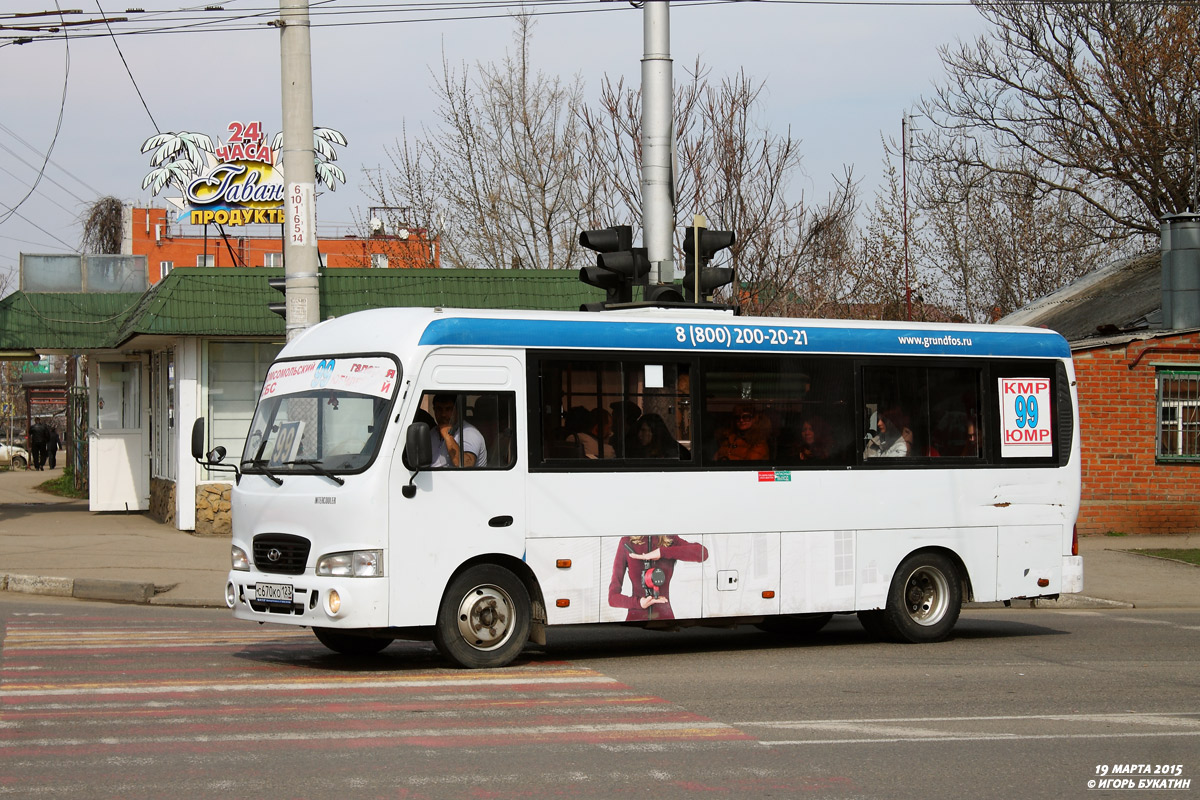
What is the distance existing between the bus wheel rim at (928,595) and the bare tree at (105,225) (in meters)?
36.5

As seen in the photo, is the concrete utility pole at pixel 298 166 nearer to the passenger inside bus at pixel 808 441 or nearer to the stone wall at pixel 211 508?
the passenger inside bus at pixel 808 441

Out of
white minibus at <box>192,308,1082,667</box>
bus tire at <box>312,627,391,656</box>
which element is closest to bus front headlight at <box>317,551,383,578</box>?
white minibus at <box>192,308,1082,667</box>

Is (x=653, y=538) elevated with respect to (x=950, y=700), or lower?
elevated

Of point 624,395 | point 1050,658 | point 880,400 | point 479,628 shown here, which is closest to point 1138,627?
point 1050,658

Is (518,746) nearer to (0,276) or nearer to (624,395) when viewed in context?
(624,395)

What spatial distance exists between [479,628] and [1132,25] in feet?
81.0

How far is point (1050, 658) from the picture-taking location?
1135 cm

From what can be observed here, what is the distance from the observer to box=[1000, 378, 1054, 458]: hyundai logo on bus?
12688 mm

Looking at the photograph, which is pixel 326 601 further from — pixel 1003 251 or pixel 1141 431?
pixel 1003 251

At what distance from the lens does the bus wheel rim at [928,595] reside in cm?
1227

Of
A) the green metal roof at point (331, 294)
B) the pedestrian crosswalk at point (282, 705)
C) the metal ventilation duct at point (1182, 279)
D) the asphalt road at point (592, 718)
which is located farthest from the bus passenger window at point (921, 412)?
the metal ventilation duct at point (1182, 279)

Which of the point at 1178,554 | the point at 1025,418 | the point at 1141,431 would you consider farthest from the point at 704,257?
the point at 1141,431

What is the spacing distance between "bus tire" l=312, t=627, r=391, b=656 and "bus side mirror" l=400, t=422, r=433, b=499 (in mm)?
1574

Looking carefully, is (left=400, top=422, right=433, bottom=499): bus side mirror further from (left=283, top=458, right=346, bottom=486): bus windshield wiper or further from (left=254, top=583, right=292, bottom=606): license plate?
(left=254, top=583, right=292, bottom=606): license plate
